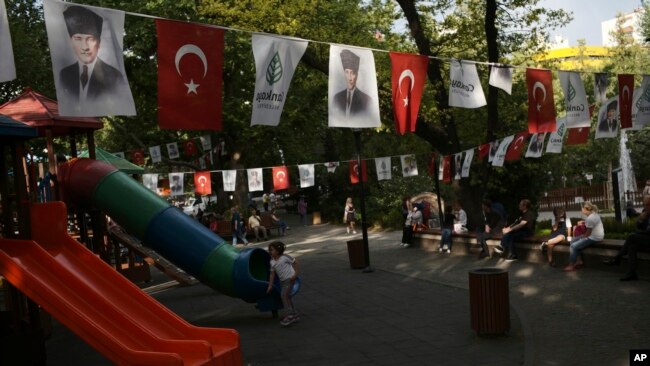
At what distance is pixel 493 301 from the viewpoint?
353 inches

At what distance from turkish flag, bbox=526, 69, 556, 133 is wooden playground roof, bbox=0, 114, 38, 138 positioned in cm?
1002

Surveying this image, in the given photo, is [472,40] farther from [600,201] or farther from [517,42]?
[600,201]

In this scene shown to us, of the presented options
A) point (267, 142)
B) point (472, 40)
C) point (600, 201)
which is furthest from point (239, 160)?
point (600, 201)

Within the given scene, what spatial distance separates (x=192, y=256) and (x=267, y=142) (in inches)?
1041

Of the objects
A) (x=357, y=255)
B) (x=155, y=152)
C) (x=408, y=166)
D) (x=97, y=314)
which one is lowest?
(x=357, y=255)

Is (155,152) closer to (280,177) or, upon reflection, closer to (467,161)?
(280,177)

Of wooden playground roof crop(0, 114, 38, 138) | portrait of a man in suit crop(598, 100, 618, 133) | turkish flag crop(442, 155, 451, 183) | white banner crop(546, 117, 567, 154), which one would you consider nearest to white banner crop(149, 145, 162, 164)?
turkish flag crop(442, 155, 451, 183)

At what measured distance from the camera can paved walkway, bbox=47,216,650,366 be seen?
27.5ft

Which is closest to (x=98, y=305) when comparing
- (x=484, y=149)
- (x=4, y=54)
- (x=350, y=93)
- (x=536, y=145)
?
(x=4, y=54)

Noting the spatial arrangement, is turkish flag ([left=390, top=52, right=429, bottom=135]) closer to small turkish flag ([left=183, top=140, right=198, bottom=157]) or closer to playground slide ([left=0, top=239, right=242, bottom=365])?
playground slide ([left=0, top=239, right=242, bottom=365])

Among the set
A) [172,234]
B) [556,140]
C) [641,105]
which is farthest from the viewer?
[556,140]

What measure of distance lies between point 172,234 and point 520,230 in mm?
8736

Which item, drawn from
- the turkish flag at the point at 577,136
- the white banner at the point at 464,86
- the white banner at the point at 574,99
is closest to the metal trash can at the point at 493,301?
the white banner at the point at 464,86

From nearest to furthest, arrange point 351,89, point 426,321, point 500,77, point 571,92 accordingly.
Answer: point 426,321 < point 351,89 < point 500,77 < point 571,92
